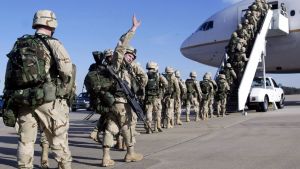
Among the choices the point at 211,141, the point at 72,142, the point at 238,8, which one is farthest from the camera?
the point at 238,8

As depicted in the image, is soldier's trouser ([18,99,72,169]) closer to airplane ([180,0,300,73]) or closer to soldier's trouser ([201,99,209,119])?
soldier's trouser ([201,99,209,119])

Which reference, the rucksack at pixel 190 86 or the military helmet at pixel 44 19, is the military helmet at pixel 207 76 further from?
the military helmet at pixel 44 19

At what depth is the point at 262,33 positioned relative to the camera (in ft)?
60.8

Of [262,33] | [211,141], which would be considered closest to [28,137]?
[211,141]

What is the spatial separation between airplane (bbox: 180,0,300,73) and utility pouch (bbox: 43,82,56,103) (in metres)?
17.1

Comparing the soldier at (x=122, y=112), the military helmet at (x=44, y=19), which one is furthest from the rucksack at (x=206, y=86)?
the military helmet at (x=44, y=19)

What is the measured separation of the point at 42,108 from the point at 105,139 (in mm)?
1786

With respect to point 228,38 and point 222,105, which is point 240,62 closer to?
point 222,105

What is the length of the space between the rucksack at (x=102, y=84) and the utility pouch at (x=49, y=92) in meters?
1.67

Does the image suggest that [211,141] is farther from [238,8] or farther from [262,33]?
[238,8]

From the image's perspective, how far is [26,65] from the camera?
14.0 ft

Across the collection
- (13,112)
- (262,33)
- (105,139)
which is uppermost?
(262,33)

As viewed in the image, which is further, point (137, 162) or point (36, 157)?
Answer: point (36, 157)

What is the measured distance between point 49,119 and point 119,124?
1809 millimetres
